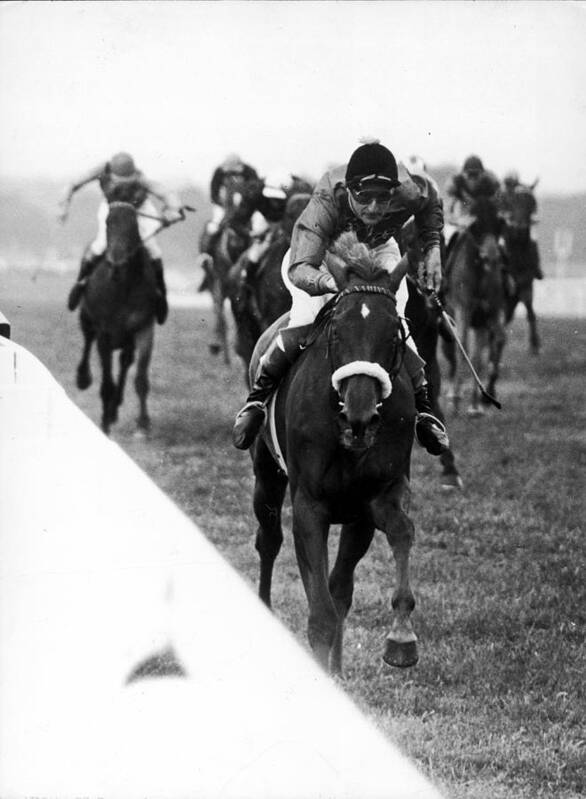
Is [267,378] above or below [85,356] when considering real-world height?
above

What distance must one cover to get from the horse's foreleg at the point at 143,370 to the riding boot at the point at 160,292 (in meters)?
0.13

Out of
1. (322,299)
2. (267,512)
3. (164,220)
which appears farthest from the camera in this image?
(164,220)

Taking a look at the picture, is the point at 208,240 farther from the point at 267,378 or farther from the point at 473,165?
the point at 267,378

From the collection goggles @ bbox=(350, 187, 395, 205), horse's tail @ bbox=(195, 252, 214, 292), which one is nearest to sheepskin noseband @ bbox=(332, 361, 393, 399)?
goggles @ bbox=(350, 187, 395, 205)

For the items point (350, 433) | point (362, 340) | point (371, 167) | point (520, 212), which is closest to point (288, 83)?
point (371, 167)

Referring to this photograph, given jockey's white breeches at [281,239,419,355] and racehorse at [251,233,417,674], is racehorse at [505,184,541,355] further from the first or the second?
racehorse at [251,233,417,674]

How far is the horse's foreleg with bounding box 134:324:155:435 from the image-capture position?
8445 millimetres

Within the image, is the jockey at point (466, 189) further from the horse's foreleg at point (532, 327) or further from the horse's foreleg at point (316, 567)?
the horse's foreleg at point (316, 567)

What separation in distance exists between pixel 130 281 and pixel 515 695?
15.5 feet

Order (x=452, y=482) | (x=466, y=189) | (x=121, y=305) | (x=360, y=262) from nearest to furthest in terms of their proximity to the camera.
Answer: (x=360, y=262)
(x=466, y=189)
(x=452, y=482)
(x=121, y=305)

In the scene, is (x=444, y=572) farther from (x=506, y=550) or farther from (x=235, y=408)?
(x=235, y=408)

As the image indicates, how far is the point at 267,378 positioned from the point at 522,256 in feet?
11.0

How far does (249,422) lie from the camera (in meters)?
6.26

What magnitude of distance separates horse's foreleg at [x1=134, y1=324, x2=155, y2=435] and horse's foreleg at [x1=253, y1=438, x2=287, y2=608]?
63.5 inches
